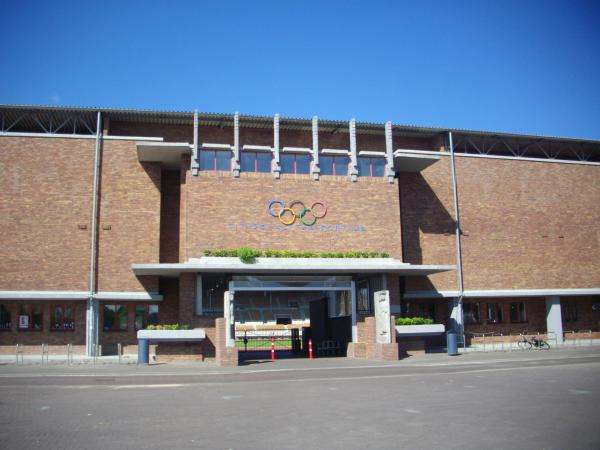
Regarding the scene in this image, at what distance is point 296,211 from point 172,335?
919cm

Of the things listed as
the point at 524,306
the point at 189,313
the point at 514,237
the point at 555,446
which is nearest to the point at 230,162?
the point at 189,313

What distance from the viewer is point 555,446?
833cm

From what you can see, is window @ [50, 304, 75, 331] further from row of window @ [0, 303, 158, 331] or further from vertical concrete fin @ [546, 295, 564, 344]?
vertical concrete fin @ [546, 295, 564, 344]

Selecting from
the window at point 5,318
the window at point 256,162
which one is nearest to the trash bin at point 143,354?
the window at point 5,318

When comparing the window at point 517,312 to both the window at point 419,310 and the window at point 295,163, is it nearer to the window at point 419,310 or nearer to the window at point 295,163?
the window at point 419,310

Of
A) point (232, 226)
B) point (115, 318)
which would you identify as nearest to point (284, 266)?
point (232, 226)

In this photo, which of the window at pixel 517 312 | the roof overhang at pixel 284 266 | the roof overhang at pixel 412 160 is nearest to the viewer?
the roof overhang at pixel 284 266

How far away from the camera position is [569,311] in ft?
125

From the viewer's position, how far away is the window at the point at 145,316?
103 feet

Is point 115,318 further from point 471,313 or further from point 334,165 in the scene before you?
point 471,313

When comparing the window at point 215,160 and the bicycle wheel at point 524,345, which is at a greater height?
the window at point 215,160

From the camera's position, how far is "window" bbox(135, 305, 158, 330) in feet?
103

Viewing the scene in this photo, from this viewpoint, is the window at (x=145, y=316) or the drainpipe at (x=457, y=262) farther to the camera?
the drainpipe at (x=457, y=262)

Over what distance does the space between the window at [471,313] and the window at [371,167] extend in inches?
401
